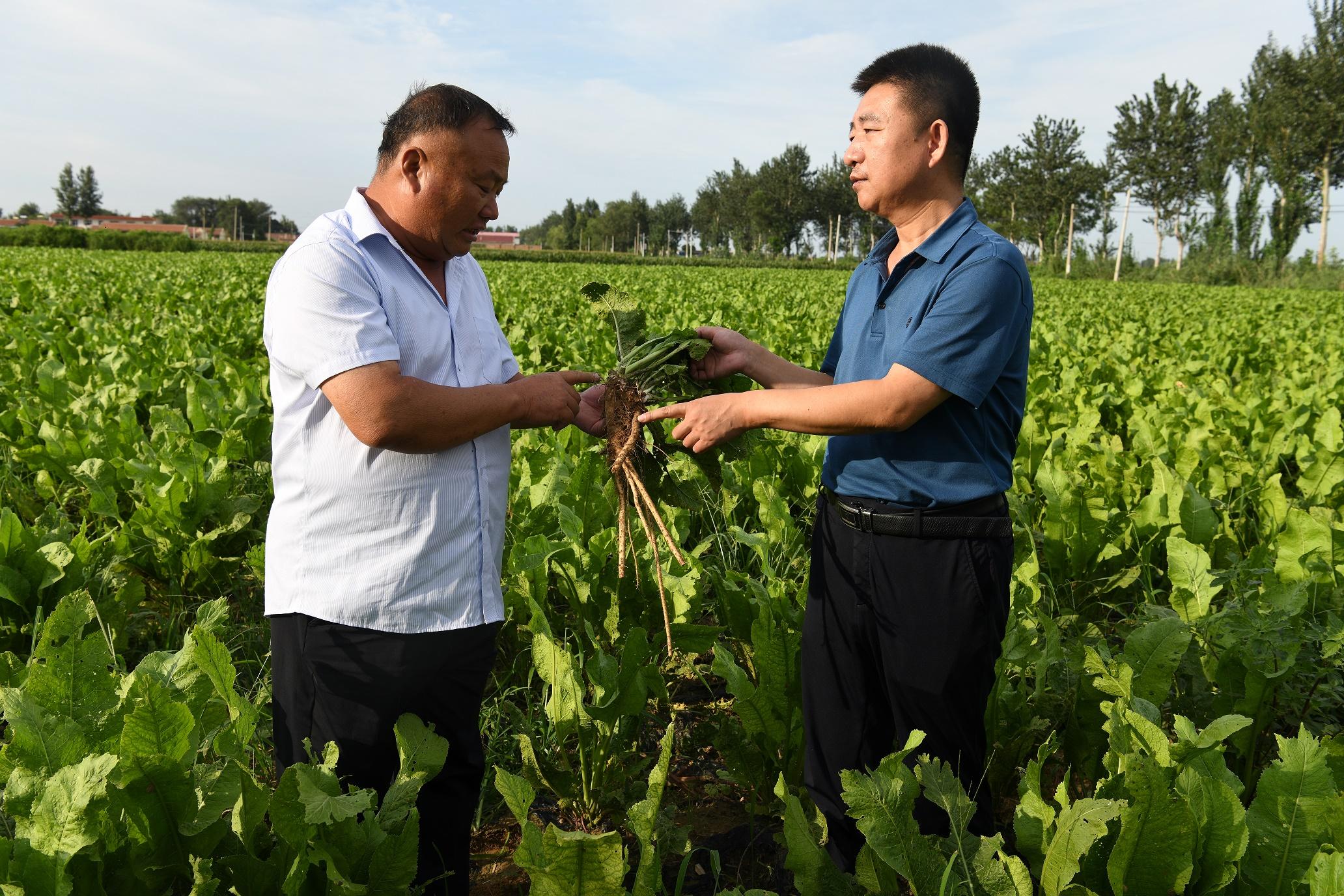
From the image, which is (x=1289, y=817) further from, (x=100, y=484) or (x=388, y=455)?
(x=100, y=484)

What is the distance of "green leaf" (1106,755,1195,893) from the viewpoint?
154 centimetres

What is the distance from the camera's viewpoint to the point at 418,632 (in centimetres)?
188

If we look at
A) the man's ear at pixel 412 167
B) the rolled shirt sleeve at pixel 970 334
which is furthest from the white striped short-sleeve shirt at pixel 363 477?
the rolled shirt sleeve at pixel 970 334

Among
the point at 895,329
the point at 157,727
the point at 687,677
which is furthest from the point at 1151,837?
the point at 687,677

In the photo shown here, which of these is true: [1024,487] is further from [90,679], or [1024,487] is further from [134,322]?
[134,322]

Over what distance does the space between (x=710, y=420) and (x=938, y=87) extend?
917mm

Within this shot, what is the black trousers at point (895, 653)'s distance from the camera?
201 centimetres

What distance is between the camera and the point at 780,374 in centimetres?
256

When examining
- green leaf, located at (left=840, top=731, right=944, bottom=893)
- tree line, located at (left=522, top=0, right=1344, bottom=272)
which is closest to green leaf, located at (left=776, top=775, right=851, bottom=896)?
green leaf, located at (left=840, top=731, right=944, bottom=893)

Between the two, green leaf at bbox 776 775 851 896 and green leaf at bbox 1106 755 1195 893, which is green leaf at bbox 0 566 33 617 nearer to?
green leaf at bbox 776 775 851 896

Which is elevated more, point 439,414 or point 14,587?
point 439,414

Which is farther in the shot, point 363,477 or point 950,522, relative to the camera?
point 950,522

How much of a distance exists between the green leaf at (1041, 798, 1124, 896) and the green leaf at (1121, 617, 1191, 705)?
2.61ft

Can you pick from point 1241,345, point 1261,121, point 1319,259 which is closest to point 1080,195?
point 1261,121
